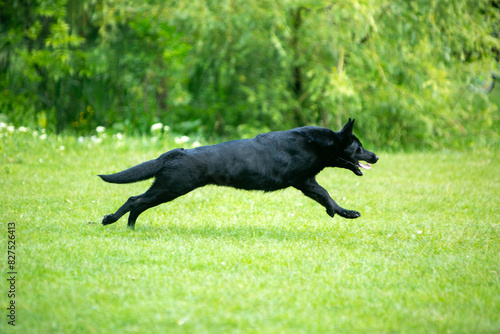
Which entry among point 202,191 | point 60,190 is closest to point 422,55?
point 202,191

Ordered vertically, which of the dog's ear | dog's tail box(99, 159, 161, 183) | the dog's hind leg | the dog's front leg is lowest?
the dog's hind leg

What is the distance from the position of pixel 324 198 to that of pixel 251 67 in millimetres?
6422

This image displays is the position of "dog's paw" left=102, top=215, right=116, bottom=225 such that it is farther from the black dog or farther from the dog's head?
the dog's head

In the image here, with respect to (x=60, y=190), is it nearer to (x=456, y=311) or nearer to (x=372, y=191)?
(x=372, y=191)

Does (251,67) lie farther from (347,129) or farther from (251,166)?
(251,166)

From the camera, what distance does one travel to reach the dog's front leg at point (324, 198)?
5277 millimetres

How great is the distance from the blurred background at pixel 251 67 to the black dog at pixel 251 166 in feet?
15.7

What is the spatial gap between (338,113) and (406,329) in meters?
7.66

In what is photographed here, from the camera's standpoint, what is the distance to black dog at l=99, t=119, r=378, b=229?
5020mm

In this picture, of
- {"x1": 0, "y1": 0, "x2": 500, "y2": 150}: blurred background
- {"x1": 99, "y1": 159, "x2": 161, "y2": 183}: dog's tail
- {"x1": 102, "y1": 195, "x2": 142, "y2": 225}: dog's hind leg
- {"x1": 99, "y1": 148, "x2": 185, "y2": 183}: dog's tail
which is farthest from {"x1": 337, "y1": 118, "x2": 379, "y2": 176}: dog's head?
{"x1": 0, "y1": 0, "x2": 500, "y2": 150}: blurred background

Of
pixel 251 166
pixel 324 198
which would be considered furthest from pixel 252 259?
pixel 324 198

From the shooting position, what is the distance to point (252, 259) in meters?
4.42

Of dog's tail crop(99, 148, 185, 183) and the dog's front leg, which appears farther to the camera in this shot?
the dog's front leg

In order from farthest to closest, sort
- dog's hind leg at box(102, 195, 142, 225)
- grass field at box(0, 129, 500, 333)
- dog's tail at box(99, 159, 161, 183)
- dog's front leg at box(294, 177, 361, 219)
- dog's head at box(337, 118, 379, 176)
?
dog's head at box(337, 118, 379, 176), dog's front leg at box(294, 177, 361, 219), dog's hind leg at box(102, 195, 142, 225), dog's tail at box(99, 159, 161, 183), grass field at box(0, 129, 500, 333)
